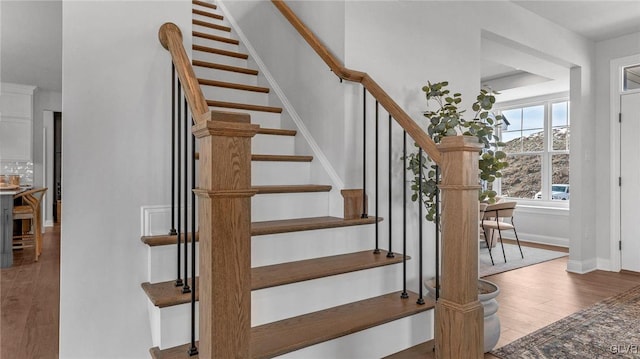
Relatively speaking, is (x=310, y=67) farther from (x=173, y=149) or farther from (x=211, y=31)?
(x=211, y=31)

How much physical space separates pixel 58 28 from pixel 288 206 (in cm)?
409

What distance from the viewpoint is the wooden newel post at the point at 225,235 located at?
115 centimetres

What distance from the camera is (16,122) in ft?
23.5

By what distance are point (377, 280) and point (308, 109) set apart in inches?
51.6

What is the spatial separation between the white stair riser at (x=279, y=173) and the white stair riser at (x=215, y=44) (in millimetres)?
1722

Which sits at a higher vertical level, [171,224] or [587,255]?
[171,224]

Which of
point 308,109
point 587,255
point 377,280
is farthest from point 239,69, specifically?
point 587,255

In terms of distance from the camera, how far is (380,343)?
1915 mm

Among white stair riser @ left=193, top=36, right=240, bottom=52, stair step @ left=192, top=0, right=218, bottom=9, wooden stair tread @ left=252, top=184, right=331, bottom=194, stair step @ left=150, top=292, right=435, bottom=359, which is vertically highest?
stair step @ left=192, top=0, right=218, bottom=9

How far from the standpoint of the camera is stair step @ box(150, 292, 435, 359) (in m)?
1.55

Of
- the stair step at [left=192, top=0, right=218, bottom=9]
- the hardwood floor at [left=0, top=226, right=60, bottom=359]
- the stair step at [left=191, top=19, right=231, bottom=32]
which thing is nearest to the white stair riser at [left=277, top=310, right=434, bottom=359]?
the hardwood floor at [left=0, top=226, right=60, bottom=359]

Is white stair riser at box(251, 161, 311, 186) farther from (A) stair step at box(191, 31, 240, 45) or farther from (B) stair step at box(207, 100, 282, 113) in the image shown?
(A) stair step at box(191, 31, 240, 45)

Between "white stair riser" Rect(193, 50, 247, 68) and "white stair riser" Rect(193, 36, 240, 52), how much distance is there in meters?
0.23

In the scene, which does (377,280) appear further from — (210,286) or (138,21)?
(138,21)
